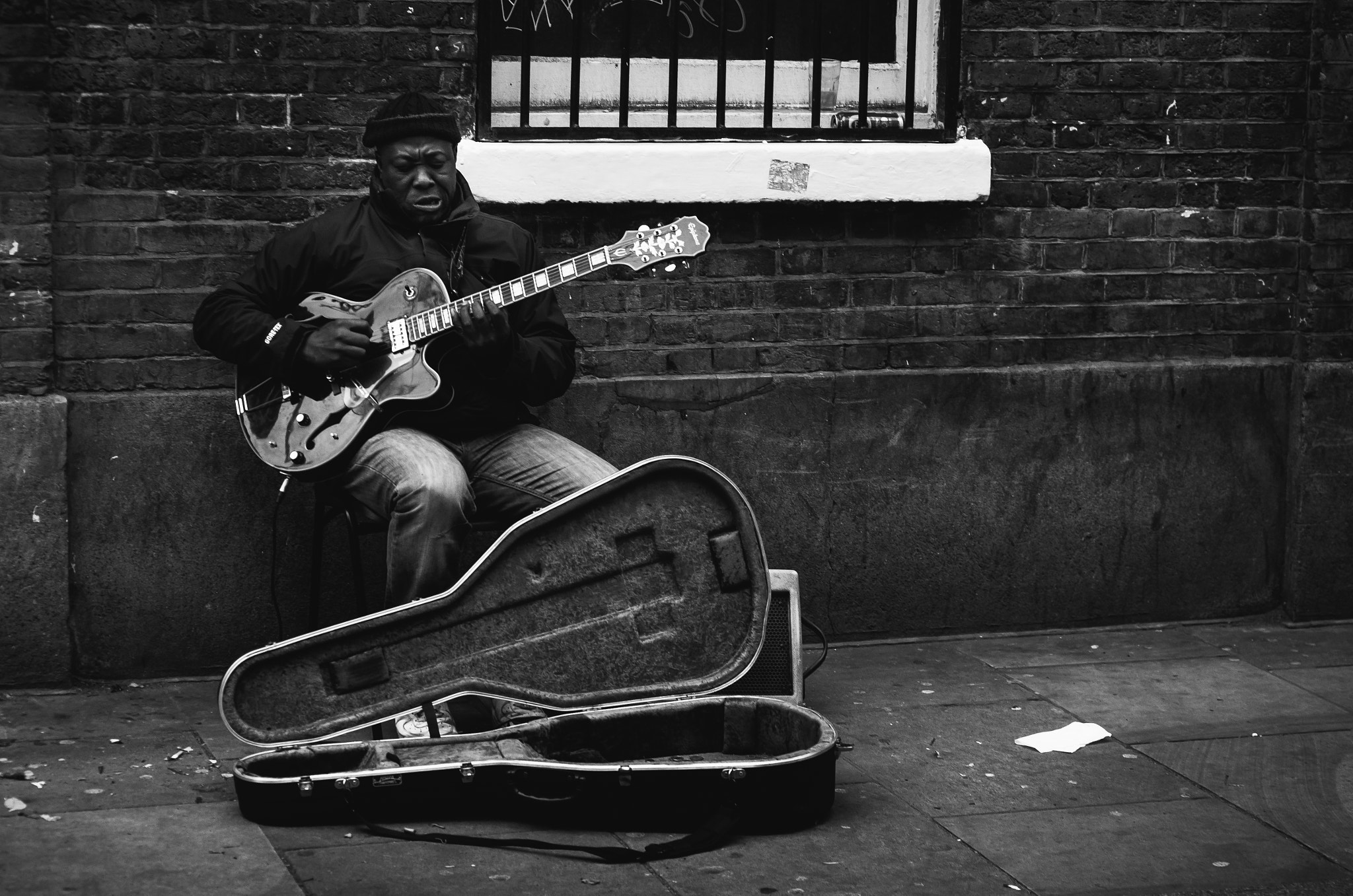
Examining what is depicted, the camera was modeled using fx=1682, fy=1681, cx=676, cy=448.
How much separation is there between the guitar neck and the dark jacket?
0.06 metres

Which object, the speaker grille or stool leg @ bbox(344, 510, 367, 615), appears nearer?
the speaker grille

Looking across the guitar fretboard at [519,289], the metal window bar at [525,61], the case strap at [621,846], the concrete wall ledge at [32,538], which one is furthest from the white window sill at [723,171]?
the case strap at [621,846]

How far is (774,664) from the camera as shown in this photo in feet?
14.7

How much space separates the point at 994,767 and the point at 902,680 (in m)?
0.78

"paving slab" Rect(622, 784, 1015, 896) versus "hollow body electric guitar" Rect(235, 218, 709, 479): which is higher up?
"hollow body electric guitar" Rect(235, 218, 709, 479)

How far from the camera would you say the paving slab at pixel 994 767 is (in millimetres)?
4164

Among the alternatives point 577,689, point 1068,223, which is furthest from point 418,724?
point 1068,223

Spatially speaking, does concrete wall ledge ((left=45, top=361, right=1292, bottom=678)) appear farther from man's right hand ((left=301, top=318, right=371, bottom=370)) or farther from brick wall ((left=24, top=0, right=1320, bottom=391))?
man's right hand ((left=301, top=318, right=371, bottom=370))

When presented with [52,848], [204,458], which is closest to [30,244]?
[204,458]

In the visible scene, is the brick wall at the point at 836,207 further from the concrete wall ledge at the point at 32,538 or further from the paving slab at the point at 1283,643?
the paving slab at the point at 1283,643

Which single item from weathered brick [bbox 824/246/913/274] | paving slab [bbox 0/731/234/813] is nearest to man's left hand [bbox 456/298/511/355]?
paving slab [bbox 0/731/234/813]

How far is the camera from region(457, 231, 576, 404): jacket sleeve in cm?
446

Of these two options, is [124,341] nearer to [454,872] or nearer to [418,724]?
[418,724]

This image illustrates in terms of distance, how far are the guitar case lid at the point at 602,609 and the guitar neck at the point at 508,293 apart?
0.61 metres
